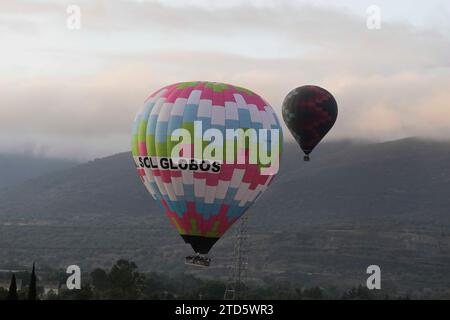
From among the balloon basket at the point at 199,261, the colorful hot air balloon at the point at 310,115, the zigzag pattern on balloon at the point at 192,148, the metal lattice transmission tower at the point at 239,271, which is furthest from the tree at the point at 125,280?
the balloon basket at the point at 199,261

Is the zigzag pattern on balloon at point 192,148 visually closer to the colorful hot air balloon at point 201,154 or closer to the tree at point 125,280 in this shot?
the colorful hot air balloon at point 201,154

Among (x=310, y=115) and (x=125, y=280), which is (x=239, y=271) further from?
(x=310, y=115)

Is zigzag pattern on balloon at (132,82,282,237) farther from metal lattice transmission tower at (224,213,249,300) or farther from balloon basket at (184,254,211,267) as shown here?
metal lattice transmission tower at (224,213,249,300)

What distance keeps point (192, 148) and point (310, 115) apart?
14970 millimetres

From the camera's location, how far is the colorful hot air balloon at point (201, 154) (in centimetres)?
6003

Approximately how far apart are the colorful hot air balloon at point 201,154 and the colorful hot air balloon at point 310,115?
1107 centimetres

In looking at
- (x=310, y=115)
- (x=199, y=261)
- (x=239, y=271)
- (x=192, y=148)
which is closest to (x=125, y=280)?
(x=239, y=271)

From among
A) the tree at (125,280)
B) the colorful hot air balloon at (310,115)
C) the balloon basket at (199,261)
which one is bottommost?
the balloon basket at (199,261)

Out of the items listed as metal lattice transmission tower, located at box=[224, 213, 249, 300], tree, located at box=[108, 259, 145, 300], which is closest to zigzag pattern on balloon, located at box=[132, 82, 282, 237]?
metal lattice transmission tower, located at box=[224, 213, 249, 300]

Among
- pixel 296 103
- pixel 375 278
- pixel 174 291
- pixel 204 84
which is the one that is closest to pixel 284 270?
pixel 375 278
